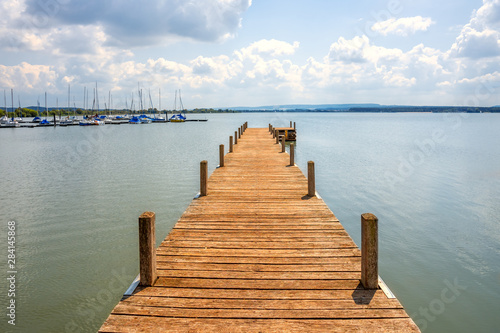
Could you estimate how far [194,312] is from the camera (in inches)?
179

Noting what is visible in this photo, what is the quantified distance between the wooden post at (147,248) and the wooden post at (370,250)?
10.2 feet

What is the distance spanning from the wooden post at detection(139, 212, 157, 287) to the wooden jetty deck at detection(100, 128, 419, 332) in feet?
0.49

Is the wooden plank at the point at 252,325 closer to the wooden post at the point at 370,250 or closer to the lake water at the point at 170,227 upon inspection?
the wooden post at the point at 370,250

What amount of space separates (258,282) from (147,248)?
176 cm

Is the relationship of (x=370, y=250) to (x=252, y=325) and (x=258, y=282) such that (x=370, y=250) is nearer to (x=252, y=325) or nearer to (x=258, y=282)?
(x=258, y=282)

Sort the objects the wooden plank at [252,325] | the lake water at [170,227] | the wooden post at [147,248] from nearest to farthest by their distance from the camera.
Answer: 1. the wooden plank at [252,325]
2. the wooden post at [147,248]
3. the lake water at [170,227]

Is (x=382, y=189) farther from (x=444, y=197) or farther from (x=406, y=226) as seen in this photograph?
(x=406, y=226)

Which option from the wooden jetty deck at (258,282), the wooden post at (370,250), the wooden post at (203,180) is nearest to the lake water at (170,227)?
the wooden post at (203,180)

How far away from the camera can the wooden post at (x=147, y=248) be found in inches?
201

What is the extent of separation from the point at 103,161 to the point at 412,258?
91.7 ft

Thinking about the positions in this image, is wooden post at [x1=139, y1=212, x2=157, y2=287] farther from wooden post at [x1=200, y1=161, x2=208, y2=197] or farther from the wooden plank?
wooden post at [x1=200, y1=161, x2=208, y2=197]

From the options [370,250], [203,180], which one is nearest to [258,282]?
[370,250]

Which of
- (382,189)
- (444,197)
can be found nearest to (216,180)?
(382,189)

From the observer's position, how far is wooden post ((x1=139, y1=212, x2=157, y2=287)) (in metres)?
5.11
